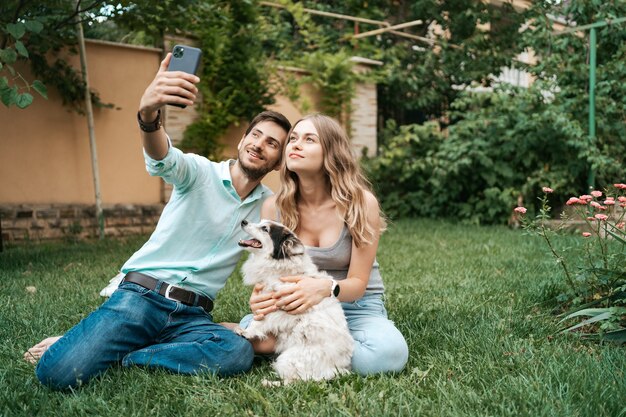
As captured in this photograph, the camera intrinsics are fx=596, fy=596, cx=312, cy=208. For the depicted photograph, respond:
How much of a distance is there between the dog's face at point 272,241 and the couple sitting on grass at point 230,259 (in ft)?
0.45

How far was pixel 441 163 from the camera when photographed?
9164 millimetres

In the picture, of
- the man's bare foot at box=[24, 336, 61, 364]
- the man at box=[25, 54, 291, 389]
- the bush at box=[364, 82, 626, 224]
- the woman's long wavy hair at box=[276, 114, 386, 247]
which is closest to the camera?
the man at box=[25, 54, 291, 389]

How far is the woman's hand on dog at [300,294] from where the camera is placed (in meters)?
2.62

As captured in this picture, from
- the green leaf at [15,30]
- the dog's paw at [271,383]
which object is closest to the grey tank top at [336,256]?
the dog's paw at [271,383]

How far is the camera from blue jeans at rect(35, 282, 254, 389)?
8.41ft

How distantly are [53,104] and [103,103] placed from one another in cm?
63

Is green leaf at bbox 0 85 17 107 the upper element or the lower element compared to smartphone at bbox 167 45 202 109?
lower

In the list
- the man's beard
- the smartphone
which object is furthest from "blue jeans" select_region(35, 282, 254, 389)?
the smartphone

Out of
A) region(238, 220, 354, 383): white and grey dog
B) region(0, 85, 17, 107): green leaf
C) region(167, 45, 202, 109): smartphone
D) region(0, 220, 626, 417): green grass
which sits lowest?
region(0, 220, 626, 417): green grass

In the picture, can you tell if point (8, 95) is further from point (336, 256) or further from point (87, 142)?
point (87, 142)

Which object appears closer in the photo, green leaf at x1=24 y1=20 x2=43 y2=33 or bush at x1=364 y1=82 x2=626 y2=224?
green leaf at x1=24 y1=20 x2=43 y2=33

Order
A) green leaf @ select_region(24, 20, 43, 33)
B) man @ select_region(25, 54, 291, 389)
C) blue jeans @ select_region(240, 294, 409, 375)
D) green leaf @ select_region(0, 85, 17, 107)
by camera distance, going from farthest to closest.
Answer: green leaf @ select_region(24, 20, 43, 33) → green leaf @ select_region(0, 85, 17, 107) → blue jeans @ select_region(240, 294, 409, 375) → man @ select_region(25, 54, 291, 389)

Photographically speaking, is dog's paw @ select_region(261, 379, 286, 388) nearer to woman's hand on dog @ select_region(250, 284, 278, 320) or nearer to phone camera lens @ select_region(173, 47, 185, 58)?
woman's hand on dog @ select_region(250, 284, 278, 320)

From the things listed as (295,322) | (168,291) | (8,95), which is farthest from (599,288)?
(8,95)
